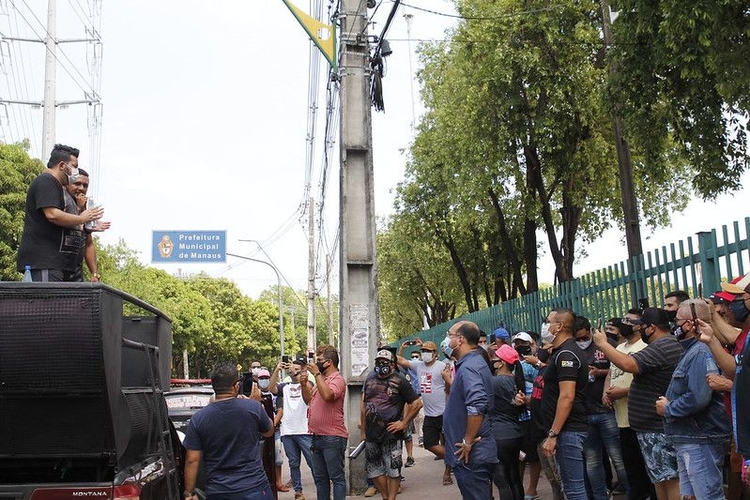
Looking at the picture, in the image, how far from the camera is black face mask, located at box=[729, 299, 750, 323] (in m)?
5.35

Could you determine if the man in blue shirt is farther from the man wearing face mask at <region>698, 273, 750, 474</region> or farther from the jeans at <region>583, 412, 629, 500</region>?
the man wearing face mask at <region>698, 273, 750, 474</region>

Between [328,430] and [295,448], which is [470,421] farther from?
[295,448]

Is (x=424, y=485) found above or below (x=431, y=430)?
below

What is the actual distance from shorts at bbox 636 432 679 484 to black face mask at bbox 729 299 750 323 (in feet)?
7.15

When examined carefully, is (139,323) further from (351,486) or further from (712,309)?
(351,486)

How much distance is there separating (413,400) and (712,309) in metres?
4.96

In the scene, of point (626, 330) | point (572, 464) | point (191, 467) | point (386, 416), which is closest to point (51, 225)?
point (191, 467)

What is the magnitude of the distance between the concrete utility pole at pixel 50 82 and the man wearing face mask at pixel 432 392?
56.7 feet

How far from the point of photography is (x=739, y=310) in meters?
5.39

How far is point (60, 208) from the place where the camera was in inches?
230

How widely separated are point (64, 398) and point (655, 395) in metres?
4.84

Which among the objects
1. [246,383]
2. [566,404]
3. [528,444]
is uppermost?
[246,383]

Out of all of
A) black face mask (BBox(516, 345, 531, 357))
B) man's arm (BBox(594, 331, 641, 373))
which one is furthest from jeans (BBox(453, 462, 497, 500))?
black face mask (BBox(516, 345, 531, 357))

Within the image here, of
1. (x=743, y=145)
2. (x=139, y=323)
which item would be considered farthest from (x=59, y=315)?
(x=743, y=145)
